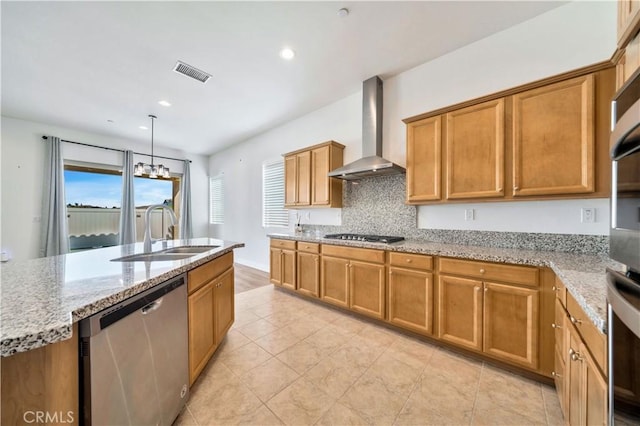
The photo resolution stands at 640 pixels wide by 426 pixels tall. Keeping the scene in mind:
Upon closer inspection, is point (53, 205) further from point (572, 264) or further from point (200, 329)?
point (572, 264)

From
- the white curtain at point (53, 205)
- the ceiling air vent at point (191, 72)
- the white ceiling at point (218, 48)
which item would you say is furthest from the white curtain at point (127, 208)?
the ceiling air vent at point (191, 72)

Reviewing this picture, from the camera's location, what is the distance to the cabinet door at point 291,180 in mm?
3895

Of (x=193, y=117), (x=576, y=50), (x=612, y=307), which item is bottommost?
(x=612, y=307)

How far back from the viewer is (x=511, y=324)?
1.82 metres

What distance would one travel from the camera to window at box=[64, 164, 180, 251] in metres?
4.86

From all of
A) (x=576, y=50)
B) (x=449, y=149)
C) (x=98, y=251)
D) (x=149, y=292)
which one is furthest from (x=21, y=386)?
(x=576, y=50)

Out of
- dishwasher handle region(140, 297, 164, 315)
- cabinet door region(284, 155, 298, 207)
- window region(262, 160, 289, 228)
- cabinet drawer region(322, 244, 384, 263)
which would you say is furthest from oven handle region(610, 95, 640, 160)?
window region(262, 160, 289, 228)

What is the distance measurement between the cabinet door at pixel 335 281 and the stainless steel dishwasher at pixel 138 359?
181cm

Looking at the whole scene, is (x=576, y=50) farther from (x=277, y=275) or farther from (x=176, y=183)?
(x=176, y=183)

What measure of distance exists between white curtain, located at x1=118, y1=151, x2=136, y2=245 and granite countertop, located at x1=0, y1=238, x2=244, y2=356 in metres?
4.25

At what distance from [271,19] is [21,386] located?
9.11 feet

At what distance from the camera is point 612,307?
715mm

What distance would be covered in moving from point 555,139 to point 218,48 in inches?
130

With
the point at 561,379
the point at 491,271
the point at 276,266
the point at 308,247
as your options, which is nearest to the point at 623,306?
the point at 561,379
